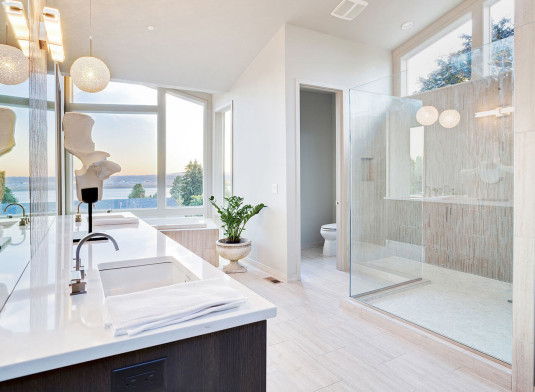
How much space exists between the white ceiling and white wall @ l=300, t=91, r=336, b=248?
1.50 m

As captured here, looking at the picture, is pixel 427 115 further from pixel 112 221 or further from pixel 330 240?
pixel 112 221

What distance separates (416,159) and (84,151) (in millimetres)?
2725

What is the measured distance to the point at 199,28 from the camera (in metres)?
3.80

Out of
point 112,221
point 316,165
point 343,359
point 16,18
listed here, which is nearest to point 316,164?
point 316,165

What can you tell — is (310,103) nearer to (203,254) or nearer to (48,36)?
(203,254)

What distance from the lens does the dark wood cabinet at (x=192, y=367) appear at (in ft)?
2.19

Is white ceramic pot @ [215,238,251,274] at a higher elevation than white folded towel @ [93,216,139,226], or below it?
below

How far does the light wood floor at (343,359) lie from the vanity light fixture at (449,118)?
5.64 ft

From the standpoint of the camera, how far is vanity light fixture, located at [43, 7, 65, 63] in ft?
7.66

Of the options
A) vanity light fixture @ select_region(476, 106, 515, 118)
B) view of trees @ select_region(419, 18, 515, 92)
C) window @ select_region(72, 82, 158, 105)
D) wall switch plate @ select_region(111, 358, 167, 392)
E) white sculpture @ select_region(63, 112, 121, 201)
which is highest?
window @ select_region(72, 82, 158, 105)

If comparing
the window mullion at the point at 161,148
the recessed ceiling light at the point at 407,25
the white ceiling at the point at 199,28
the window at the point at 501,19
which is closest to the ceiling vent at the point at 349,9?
the white ceiling at the point at 199,28

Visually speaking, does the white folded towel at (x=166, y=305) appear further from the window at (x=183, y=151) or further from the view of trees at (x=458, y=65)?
the window at (x=183, y=151)

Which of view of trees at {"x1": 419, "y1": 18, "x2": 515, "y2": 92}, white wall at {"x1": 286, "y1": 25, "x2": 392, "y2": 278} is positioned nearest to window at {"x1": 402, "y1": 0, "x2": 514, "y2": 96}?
view of trees at {"x1": 419, "y1": 18, "x2": 515, "y2": 92}

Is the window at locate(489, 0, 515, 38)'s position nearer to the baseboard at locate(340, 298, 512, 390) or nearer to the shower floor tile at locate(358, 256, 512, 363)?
the shower floor tile at locate(358, 256, 512, 363)
